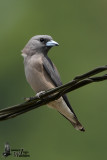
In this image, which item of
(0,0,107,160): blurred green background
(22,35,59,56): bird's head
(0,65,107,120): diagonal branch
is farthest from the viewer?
(0,0,107,160): blurred green background

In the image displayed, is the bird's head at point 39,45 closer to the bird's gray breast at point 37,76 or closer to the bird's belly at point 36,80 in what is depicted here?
the bird's gray breast at point 37,76

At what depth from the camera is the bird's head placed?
8.32 meters

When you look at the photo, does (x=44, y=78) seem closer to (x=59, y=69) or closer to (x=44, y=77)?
(x=44, y=77)

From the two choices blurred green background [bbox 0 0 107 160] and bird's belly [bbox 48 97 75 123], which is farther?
blurred green background [bbox 0 0 107 160]

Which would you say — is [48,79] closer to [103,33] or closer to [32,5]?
[103,33]

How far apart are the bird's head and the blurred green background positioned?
6.19 metres

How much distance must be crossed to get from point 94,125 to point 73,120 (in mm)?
6828

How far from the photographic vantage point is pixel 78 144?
14.5 metres

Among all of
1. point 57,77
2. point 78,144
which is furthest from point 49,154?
point 57,77

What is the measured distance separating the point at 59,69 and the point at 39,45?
7.49 meters

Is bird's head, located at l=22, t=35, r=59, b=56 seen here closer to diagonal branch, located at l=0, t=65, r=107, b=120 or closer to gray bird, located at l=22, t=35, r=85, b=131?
gray bird, located at l=22, t=35, r=85, b=131

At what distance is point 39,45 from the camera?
8422 millimetres

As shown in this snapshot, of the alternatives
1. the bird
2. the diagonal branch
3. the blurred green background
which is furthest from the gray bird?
the blurred green background

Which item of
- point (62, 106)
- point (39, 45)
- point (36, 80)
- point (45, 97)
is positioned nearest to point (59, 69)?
point (39, 45)
